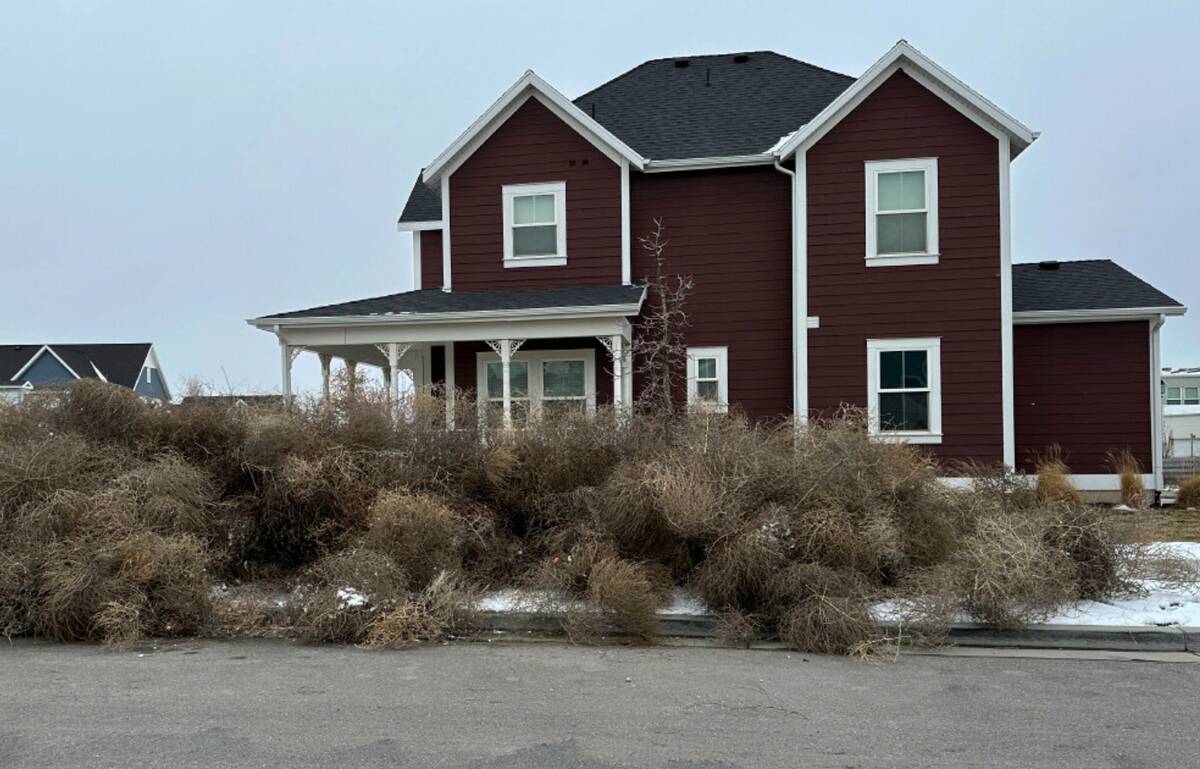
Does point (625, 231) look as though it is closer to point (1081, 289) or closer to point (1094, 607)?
point (1081, 289)

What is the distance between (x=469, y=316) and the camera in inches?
526

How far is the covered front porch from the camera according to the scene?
13.4 metres

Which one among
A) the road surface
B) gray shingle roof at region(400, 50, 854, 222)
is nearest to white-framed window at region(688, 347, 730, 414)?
gray shingle roof at region(400, 50, 854, 222)

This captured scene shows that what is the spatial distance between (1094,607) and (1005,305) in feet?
25.2

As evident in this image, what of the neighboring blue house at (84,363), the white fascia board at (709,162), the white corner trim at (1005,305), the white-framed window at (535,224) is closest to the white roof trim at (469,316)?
the white-framed window at (535,224)

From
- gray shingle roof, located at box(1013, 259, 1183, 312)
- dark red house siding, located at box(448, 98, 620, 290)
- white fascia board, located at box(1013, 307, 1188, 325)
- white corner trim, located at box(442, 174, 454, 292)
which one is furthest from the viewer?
white corner trim, located at box(442, 174, 454, 292)

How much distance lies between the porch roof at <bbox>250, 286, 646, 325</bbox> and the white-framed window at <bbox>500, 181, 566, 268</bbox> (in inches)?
23.6

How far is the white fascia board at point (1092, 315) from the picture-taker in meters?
14.0

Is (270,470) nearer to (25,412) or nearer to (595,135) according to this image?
(25,412)

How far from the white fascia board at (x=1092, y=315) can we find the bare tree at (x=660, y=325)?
18.8 ft

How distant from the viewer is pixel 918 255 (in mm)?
13797

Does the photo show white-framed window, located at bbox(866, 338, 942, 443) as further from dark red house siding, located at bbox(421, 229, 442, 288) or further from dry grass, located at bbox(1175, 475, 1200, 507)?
dark red house siding, located at bbox(421, 229, 442, 288)

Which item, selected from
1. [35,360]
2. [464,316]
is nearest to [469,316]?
[464,316]

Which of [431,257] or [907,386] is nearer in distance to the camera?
[907,386]
